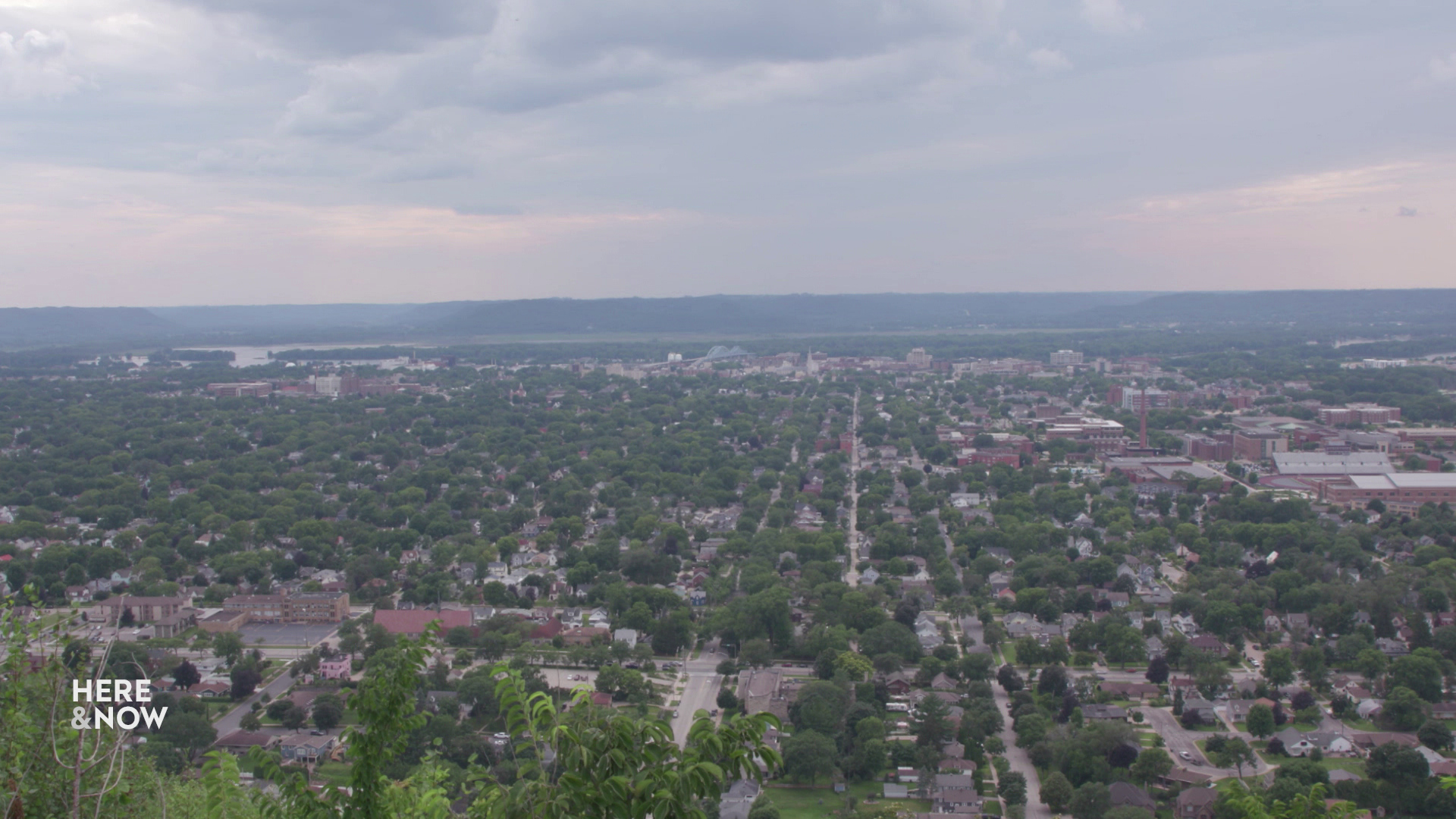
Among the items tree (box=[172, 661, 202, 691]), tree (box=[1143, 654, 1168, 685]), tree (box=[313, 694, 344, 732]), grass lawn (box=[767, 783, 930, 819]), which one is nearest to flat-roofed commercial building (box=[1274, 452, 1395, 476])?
tree (box=[1143, 654, 1168, 685])

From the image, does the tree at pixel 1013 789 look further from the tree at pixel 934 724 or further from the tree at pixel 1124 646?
the tree at pixel 1124 646

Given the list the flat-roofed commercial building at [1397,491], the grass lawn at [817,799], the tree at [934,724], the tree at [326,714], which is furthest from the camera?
the flat-roofed commercial building at [1397,491]

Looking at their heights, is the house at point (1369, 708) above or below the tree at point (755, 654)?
below

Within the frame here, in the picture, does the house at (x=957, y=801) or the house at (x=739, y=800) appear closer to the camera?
the house at (x=739, y=800)

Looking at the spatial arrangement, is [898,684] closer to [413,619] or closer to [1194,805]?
[1194,805]

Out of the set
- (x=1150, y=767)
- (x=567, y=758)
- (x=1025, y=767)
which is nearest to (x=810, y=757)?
(x=1025, y=767)

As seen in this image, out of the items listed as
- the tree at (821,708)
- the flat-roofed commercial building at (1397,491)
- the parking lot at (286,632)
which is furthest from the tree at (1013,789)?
the flat-roofed commercial building at (1397,491)

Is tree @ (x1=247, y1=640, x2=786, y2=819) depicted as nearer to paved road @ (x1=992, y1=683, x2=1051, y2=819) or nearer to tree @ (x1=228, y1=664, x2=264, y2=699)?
→ paved road @ (x1=992, y1=683, x2=1051, y2=819)
